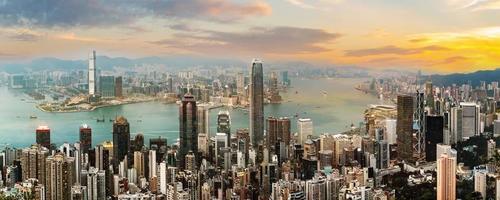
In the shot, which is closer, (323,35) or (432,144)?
(323,35)

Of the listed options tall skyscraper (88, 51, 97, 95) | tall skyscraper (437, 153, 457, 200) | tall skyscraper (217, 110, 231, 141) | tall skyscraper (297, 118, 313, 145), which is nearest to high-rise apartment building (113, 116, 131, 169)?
tall skyscraper (88, 51, 97, 95)

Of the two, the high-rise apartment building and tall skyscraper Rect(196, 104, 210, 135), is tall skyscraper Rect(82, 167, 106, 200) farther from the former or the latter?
tall skyscraper Rect(196, 104, 210, 135)

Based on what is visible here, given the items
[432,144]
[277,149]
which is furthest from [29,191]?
[432,144]

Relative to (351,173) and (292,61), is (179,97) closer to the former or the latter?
(292,61)

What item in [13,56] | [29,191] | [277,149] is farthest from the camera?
[277,149]

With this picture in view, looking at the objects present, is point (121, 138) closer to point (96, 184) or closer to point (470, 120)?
point (96, 184)

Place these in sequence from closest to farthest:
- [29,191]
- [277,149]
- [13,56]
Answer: [29,191]
[13,56]
[277,149]

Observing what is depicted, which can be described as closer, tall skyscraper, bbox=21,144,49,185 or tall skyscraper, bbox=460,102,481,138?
tall skyscraper, bbox=21,144,49,185
